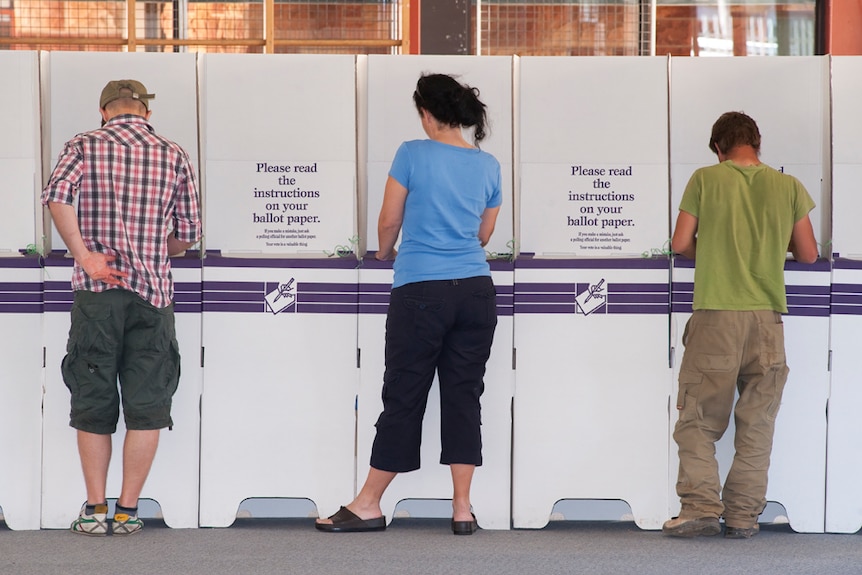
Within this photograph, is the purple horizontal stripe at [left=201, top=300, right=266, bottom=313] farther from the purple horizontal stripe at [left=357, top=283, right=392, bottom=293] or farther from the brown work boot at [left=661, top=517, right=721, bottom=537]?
the brown work boot at [left=661, top=517, right=721, bottom=537]

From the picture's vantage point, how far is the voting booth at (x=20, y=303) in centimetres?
366

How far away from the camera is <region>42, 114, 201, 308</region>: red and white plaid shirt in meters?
3.40

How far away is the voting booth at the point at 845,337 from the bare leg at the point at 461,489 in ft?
4.14

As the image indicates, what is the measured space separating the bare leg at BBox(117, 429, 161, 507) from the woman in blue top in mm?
606

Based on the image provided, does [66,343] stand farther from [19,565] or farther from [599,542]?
[599,542]

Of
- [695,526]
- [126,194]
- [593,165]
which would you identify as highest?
[593,165]

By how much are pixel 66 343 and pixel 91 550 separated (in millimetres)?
720

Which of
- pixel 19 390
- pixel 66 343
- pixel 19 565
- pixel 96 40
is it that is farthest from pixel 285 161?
pixel 96 40

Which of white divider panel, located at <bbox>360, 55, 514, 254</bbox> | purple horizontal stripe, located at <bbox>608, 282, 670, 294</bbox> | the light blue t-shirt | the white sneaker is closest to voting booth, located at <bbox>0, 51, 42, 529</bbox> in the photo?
the white sneaker

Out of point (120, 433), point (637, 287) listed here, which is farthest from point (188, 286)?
point (637, 287)

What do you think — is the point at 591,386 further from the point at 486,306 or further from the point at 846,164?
the point at 846,164

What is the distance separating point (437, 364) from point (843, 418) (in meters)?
1.43

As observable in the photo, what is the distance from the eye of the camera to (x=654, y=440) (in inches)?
148

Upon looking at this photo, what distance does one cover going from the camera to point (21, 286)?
3.65m
